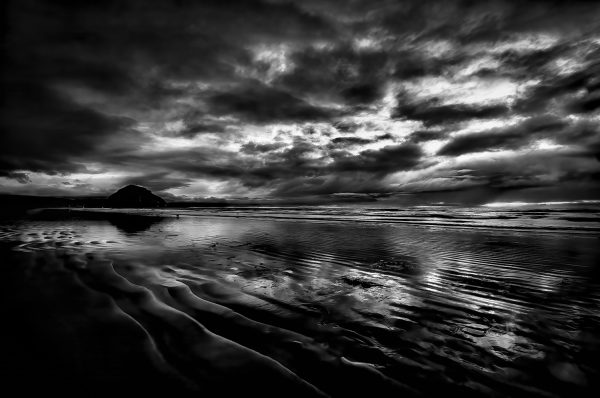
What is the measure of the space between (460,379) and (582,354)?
2.32 m

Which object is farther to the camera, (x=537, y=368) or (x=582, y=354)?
(x=582, y=354)

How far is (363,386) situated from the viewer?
125 inches

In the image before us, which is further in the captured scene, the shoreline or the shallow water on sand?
the shoreline

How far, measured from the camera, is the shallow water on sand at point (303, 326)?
3.28 meters

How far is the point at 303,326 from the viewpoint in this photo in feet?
15.7

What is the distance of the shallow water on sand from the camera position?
328 centimetres

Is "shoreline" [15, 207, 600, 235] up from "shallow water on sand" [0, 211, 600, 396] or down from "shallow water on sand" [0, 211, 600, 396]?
up

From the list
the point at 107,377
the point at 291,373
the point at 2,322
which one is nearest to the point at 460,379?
the point at 291,373

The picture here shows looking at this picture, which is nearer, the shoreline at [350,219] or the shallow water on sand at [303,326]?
the shallow water on sand at [303,326]

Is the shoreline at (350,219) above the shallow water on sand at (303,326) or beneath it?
above

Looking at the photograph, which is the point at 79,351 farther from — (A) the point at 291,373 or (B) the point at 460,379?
(B) the point at 460,379

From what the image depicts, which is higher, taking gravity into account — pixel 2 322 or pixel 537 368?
pixel 2 322

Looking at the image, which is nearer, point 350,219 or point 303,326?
point 303,326

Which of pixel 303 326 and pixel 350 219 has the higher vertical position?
pixel 350 219
